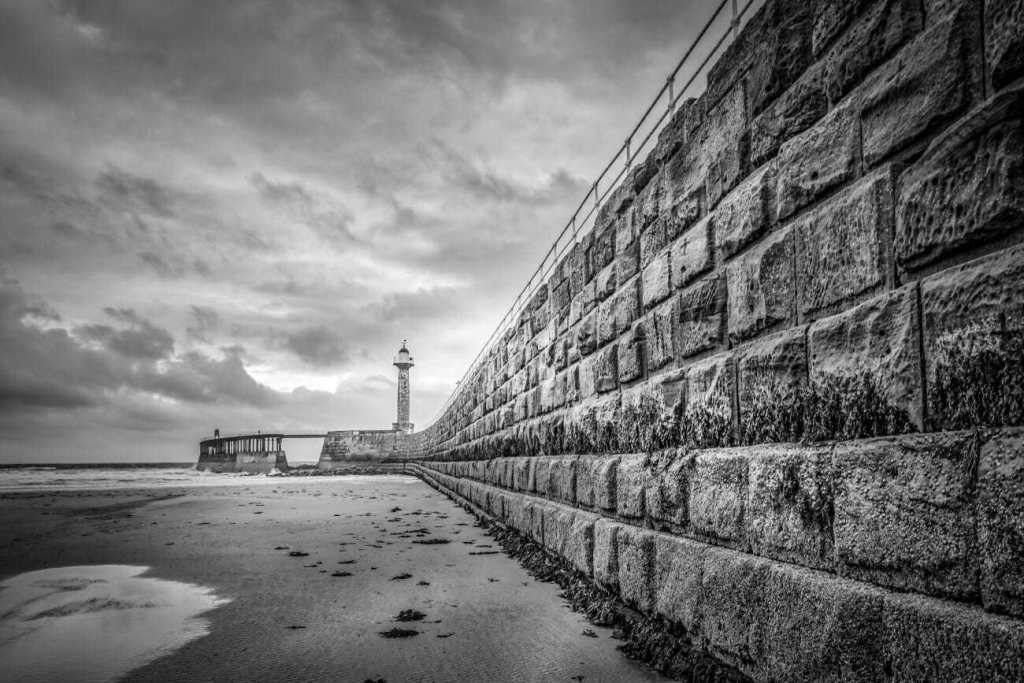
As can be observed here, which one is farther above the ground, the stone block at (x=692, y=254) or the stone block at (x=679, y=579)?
the stone block at (x=692, y=254)

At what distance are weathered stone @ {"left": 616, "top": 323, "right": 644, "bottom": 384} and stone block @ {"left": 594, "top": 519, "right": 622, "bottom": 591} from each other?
93cm

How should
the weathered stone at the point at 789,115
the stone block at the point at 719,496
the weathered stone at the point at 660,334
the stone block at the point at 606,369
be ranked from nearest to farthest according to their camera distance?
the weathered stone at the point at 789,115
the stone block at the point at 719,496
the weathered stone at the point at 660,334
the stone block at the point at 606,369

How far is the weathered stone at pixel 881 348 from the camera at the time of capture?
179 cm

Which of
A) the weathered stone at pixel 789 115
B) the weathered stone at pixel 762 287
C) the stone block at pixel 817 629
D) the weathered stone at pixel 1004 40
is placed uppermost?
the weathered stone at pixel 789 115

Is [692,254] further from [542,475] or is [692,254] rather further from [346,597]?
[346,597]

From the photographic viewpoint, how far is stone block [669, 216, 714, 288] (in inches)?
120

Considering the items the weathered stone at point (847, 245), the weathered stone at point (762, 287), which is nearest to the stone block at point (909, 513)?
the weathered stone at point (847, 245)

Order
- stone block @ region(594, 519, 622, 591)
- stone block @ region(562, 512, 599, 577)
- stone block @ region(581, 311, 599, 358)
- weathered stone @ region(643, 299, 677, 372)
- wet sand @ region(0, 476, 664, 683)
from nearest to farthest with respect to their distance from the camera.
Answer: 1. wet sand @ region(0, 476, 664, 683)
2. weathered stone @ region(643, 299, 677, 372)
3. stone block @ region(594, 519, 622, 591)
4. stone block @ region(562, 512, 599, 577)
5. stone block @ region(581, 311, 599, 358)

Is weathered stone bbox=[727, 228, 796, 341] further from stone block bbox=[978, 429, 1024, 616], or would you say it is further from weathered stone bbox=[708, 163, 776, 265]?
stone block bbox=[978, 429, 1024, 616]

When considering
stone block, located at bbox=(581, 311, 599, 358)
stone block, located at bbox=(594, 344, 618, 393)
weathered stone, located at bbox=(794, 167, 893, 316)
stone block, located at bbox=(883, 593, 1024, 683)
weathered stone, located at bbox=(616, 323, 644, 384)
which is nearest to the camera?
stone block, located at bbox=(883, 593, 1024, 683)

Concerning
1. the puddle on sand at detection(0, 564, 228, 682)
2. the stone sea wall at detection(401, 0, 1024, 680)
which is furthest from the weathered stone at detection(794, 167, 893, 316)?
the puddle on sand at detection(0, 564, 228, 682)

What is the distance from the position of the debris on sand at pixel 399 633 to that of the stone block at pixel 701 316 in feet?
7.12

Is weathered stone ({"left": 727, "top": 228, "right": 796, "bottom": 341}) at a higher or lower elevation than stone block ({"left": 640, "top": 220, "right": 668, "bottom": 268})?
lower

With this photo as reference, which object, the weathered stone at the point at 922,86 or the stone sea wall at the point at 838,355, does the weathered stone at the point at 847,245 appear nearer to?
the stone sea wall at the point at 838,355
